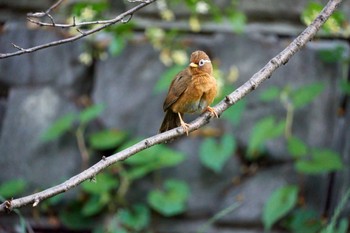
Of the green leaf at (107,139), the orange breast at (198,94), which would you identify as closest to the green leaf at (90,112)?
the green leaf at (107,139)

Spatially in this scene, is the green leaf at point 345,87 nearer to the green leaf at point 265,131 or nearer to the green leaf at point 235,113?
the green leaf at point 265,131

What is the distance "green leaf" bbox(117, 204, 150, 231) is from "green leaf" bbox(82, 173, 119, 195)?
17 centimetres

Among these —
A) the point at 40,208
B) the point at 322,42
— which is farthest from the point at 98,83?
the point at 322,42

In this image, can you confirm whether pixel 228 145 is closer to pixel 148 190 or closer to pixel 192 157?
pixel 192 157

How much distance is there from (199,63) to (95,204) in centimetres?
199

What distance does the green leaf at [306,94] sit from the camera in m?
4.61

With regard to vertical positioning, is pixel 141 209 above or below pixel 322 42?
below

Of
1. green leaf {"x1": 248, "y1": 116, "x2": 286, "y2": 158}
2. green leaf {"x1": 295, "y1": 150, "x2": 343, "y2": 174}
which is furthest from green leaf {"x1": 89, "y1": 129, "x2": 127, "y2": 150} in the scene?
green leaf {"x1": 295, "y1": 150, "x2": 343, "y2": 174}

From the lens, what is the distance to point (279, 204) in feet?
15.2

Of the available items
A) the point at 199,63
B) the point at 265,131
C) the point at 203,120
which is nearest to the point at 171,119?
the point at 199,63

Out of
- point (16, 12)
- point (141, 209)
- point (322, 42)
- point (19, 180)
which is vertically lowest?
point (141, 209)

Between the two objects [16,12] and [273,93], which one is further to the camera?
[16,12]

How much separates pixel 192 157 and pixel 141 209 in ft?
1.52

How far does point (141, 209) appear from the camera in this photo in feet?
15.9
